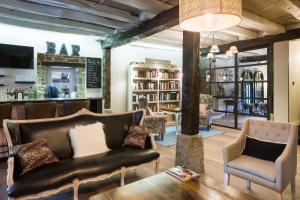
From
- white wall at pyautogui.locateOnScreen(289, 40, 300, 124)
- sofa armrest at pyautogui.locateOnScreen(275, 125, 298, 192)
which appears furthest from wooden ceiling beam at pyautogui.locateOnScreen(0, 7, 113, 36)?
white wall at pyautogui.locateOnScreen(289, 40, 300, 124)

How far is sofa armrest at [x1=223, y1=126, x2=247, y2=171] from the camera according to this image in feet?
8.57

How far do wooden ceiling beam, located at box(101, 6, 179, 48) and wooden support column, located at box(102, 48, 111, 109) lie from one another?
0.32 meters

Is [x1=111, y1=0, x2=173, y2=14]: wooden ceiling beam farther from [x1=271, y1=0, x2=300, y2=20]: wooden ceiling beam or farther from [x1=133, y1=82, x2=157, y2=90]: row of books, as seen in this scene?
[x1=133, y1=82, x2=157, y2=90]: row of books

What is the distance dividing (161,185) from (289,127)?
67.2 inches

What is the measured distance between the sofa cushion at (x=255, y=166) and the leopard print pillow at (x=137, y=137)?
120 centimetres

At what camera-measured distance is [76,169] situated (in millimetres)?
2297

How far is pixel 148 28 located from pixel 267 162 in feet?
9.73

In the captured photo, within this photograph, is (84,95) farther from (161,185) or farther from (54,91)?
(161,185)

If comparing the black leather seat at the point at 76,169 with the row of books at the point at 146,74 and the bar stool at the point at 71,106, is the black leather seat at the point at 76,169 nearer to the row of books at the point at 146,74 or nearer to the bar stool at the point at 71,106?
the bar stool at the point at 71,106

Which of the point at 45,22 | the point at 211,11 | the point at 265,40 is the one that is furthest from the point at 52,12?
the point at 265,40

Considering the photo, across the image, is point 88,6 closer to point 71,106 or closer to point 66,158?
Answer: point 71,106

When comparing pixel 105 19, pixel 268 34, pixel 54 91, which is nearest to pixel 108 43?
pixel 105 19

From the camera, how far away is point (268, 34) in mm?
5328

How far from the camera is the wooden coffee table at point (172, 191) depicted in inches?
68.5
